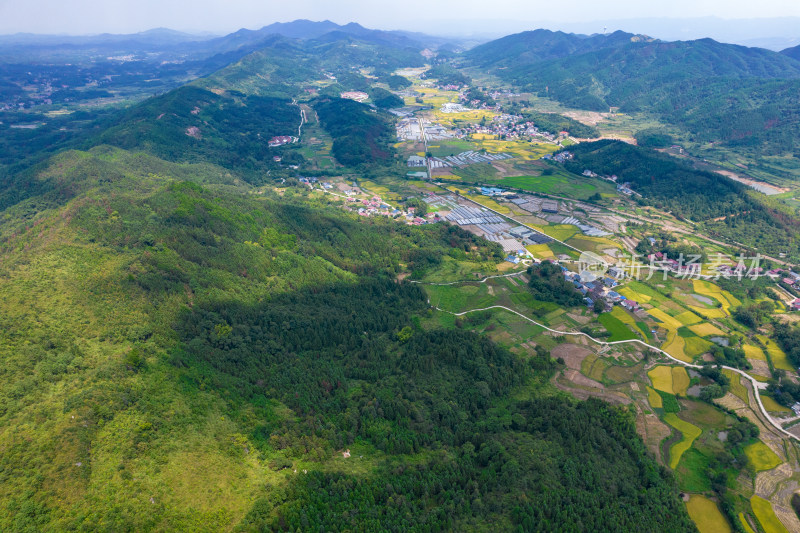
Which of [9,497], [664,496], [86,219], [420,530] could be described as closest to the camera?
[9,497]

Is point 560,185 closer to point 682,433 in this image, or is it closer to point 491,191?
point 491,191

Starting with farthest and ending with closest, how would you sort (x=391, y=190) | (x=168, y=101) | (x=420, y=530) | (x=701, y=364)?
(x=168, y=101) → (x=391, y=190) → (x=701, y=364) → (x=420, y=530)

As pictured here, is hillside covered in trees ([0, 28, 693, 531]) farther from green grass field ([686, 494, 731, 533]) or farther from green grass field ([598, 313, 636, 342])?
green grass field ([598, 313, 636, 342])

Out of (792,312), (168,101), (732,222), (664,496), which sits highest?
(168,101)

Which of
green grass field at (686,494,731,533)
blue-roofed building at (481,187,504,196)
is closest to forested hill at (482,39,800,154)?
blue-roofed building at (481,187,504,196)

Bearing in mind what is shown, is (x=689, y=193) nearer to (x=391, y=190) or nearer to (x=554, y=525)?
(x=391, y=190)

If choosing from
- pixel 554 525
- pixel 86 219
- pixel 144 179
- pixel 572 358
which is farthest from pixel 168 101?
pixel 554 525

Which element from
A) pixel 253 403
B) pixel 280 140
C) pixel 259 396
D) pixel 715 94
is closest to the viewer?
pixel 253 403

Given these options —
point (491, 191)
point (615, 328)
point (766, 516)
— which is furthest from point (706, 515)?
point (491, 191)
